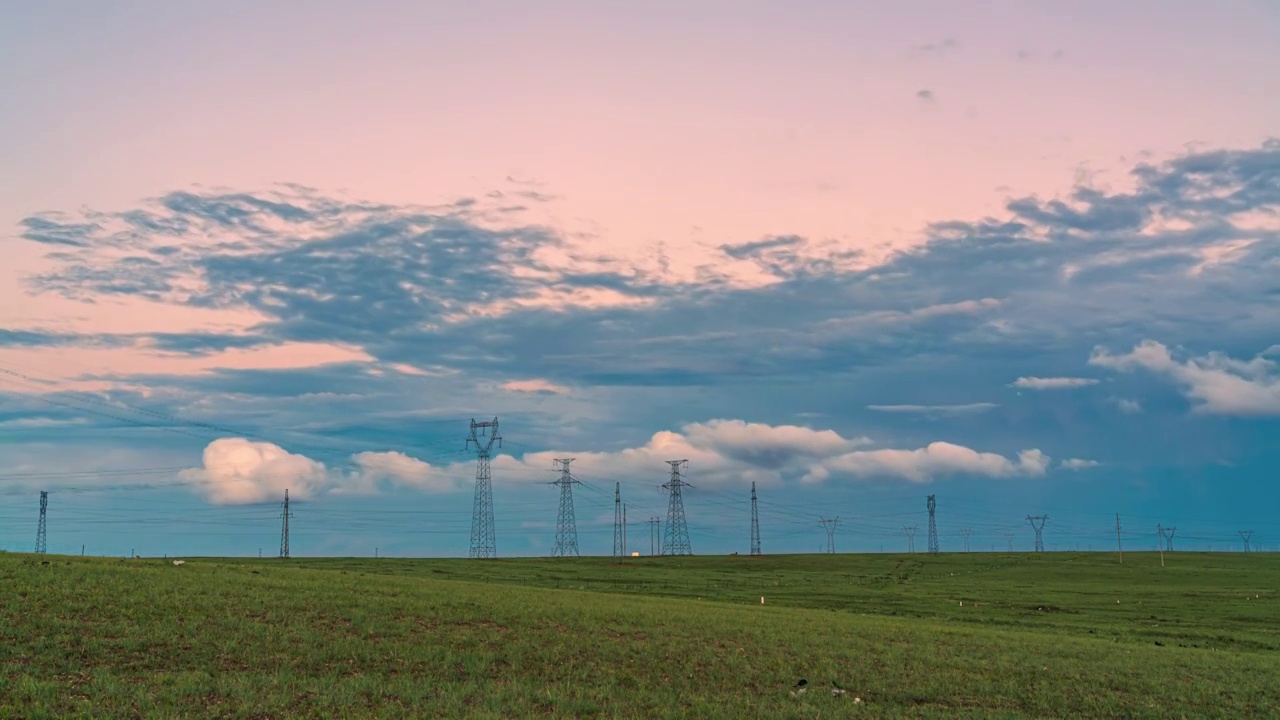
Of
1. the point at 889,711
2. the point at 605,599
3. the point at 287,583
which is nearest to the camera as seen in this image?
the point at 889,711

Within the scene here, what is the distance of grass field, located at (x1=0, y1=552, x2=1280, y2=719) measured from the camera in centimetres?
3156

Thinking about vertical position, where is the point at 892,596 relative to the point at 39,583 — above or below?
below

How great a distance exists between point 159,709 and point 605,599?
50615 millimetres

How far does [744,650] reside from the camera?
47812 mm

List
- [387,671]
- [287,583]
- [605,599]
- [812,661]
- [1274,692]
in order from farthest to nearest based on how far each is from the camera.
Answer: [605,599], [287,583], [812,661], [1274,692], [387,671]

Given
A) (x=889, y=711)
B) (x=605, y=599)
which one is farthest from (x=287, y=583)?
(x=889, y=711)

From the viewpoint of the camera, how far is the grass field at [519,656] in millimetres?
31562

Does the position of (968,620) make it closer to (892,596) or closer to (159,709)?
(892,596)

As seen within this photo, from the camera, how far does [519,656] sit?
41875mm

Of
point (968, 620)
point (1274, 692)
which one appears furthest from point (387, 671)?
point (968, 620)

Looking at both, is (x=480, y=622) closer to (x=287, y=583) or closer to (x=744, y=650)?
(x=744, y=650)

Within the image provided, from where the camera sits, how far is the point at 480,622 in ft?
169

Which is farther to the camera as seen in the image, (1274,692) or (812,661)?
(812,661)

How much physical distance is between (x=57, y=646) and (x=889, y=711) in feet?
102
